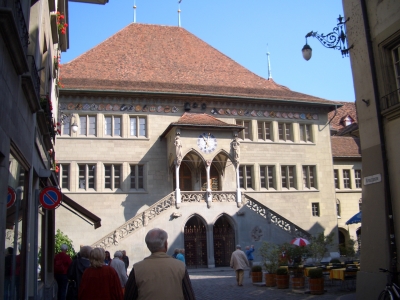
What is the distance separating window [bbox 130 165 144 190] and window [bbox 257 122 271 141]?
825 centimetres

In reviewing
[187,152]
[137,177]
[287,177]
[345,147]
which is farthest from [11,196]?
[345,147]

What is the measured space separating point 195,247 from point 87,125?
9.73 m

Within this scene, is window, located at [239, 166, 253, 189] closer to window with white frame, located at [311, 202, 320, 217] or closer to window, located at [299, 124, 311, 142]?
window with white frame, located at [311, 202, 320, 217]

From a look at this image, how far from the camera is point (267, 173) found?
3142 centimetres

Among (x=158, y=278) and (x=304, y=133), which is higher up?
(x=304, y=133)

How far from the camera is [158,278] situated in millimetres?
4117

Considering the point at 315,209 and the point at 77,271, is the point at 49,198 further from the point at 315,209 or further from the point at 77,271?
the point at 315,209

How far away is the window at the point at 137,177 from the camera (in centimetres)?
2903

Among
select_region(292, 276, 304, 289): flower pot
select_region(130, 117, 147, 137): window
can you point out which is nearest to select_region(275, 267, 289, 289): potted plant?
select_region(292, 276, 304, 289): flower pot

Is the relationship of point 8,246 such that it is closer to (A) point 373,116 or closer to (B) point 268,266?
(A) point 373,116

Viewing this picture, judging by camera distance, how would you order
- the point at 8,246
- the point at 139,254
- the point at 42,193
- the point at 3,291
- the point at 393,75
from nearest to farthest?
1. the point at 3,291
2. the point at 8,246
3. the point at 42,193
4. the point at 393,75
5. the point at 139,254

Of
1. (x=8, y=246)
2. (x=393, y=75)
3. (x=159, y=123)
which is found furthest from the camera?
(x=159, y=123)

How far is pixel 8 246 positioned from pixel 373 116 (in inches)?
353

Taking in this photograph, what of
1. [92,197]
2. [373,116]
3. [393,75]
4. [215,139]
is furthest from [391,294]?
[92,197]
